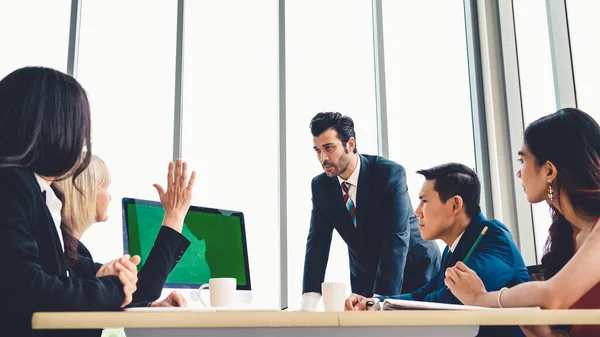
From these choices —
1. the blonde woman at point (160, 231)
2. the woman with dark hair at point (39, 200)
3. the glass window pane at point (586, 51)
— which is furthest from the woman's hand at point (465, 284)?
the glass window pane at point (586, 51)

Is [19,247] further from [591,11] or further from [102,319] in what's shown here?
[591,11]

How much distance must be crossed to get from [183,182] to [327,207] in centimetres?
145

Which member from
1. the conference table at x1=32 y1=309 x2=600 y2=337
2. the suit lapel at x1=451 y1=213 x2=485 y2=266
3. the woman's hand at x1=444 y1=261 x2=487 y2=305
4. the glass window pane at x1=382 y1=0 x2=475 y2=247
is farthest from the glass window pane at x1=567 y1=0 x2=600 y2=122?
the conference table at x1=32 y1=309 x2=600 y2=337

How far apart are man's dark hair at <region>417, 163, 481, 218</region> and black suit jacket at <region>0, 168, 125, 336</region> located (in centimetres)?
139

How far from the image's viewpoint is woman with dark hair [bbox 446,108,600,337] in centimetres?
136

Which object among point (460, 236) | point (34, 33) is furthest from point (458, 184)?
point (34, 33)

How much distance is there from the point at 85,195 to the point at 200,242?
1.31 feet

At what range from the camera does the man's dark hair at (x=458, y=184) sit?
2213 mm

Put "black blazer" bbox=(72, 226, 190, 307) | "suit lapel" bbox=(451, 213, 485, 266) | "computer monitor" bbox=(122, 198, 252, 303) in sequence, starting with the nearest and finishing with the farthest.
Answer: "black blazer" bbox=(72, 226, 190, 307) → "computer monitor" bbox=(122, 198, 252, 303) → "suit lapel" bbox=(451, 213, 485, 266)

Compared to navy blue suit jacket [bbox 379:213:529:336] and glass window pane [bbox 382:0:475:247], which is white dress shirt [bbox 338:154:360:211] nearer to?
navy blue suit jacket [bbox 379:213:529:336]

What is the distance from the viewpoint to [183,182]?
5.29ft

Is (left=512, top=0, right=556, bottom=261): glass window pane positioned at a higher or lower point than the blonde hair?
higher

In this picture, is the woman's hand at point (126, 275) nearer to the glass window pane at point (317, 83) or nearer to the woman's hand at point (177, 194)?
the woman's hand at point (177, 194)

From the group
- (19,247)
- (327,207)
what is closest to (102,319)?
(19,247)
